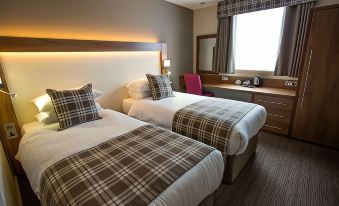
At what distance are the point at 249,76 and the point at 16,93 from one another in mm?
3715

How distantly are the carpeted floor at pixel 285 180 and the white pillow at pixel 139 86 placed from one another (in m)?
1.79

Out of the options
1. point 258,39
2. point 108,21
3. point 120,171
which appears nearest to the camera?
point 120,171

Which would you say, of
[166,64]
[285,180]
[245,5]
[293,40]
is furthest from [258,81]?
[285,180]

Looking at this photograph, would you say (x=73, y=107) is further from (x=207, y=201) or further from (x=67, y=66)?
(x=207, y=201)

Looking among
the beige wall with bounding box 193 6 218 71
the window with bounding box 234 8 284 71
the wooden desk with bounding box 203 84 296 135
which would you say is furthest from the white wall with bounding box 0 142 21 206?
the beige wall with bounding box 193 6 218 71

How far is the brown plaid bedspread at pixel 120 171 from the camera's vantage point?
90 cm

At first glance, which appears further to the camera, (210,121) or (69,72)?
(69,72)

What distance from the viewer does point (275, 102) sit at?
280 centimetres

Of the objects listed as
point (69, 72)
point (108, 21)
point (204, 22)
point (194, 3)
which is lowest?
point (69, 72)

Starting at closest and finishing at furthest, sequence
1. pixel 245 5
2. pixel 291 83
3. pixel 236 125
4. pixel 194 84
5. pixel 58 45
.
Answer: pixel 236 125
pixel 58 45
pixel 291 83
pixel 245 5
pixel 194 84

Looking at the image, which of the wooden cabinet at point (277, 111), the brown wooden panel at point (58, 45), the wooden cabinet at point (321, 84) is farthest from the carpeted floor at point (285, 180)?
the brown wooden panel at point (58, 45)

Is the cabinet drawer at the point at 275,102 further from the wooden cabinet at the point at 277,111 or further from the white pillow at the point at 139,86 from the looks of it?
the white pillow at the point at 139,86

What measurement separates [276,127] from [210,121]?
1.67m

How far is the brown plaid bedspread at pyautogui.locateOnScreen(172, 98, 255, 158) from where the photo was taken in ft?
5.75
